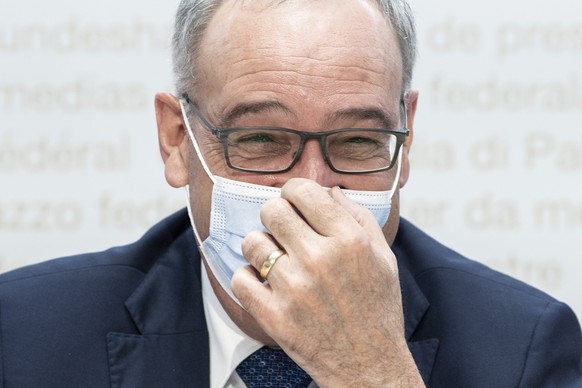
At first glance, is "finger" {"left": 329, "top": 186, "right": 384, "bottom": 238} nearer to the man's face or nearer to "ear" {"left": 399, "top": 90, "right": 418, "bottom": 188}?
the man's face

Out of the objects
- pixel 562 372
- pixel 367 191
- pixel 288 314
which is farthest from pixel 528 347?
pixel 288 314

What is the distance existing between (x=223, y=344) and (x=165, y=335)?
15cm

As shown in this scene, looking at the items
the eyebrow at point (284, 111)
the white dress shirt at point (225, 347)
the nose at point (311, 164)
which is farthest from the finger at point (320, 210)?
the white dress shirt at point (225, 347)

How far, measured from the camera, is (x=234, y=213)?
2402mm

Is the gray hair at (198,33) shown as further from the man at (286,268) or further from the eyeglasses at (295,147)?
the eyeglasses at (295,147)

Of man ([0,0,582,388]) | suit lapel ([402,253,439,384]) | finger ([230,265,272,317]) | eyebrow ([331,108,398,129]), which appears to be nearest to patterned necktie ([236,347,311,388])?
man ([0,0,582,388])

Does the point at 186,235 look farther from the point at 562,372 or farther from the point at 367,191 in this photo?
the point at 562,372

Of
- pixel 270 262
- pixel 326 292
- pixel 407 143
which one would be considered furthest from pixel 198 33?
pixel 326 292

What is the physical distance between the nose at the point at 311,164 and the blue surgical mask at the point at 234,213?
64mm

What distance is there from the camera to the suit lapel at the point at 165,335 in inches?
103

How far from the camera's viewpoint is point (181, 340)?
2699 mm

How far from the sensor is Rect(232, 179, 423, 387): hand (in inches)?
84.8

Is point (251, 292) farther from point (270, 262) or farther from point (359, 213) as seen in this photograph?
point (359, 213)

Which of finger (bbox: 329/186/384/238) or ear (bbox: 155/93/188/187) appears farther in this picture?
ear (bbox: 155/93/188/187)
